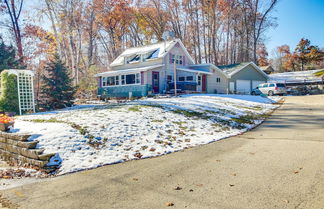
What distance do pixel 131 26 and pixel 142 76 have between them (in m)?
20.7

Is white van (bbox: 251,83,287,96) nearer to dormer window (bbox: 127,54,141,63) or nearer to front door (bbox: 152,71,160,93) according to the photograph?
front door (bbox: 152,71,160,93)

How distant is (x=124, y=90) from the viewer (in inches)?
906

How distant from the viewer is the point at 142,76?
21578 mm

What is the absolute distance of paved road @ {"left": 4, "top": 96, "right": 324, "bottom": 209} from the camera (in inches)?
120

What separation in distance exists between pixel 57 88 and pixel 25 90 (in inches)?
74.4

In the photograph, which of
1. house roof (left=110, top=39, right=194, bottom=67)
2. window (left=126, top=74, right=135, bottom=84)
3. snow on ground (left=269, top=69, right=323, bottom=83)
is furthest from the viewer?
snow on ground (left=269, top=69, right=323, bottom=83)

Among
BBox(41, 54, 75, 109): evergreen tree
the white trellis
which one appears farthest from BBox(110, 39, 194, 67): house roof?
the white trellis

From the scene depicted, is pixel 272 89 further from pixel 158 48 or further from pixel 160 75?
pixel 158 48

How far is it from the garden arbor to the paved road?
1060 cm

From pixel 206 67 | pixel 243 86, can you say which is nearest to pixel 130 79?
pixel 206 67

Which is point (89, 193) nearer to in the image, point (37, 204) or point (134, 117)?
point (37, 204)

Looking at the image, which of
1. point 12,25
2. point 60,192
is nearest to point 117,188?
point 60,192

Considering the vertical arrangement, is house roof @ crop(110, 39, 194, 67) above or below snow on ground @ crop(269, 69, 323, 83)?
above

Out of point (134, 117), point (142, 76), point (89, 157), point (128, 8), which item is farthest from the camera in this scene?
point (128, 8)
